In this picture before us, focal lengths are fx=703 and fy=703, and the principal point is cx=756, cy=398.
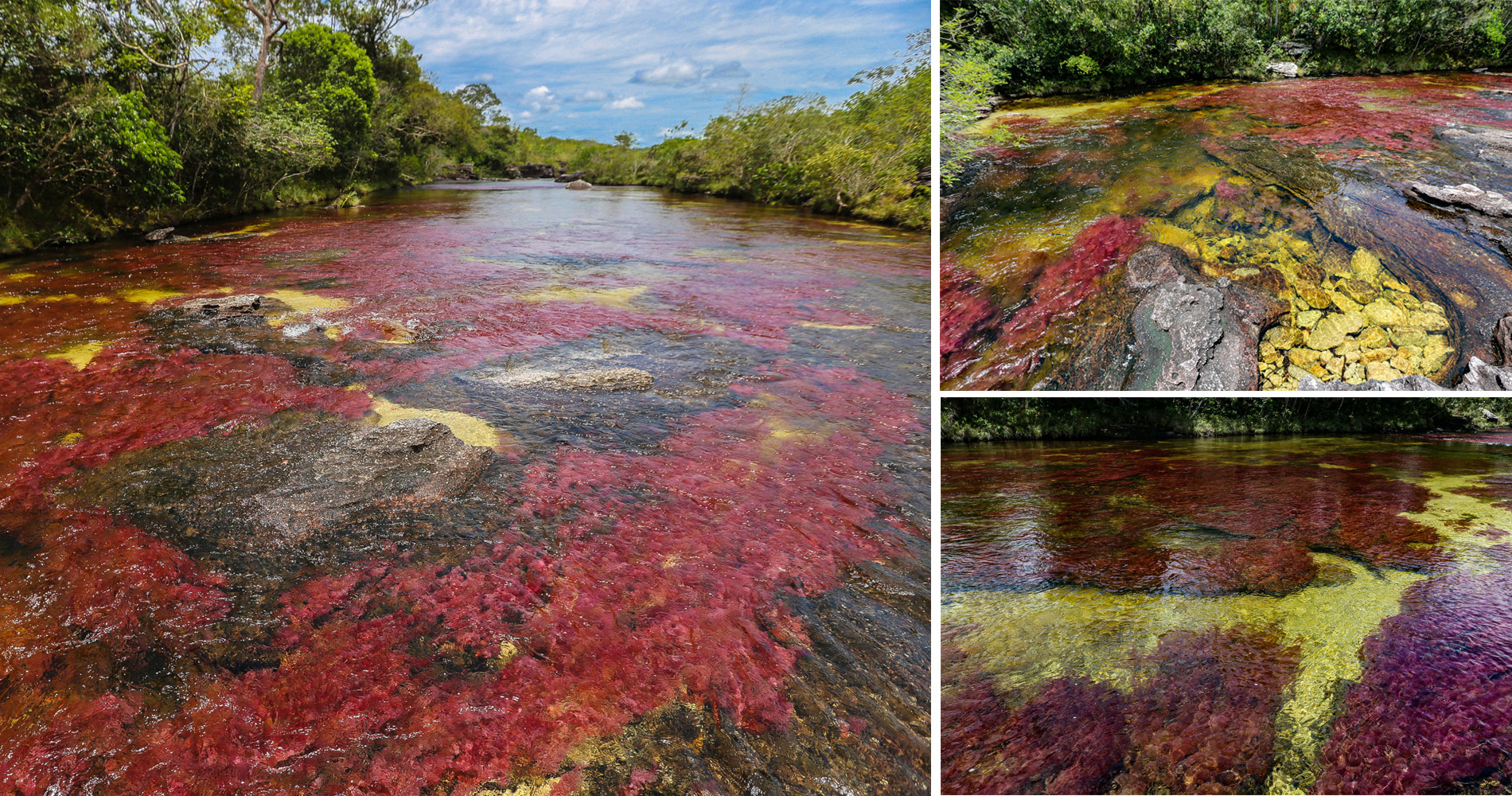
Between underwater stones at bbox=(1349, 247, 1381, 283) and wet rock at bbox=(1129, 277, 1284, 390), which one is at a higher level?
underwater stones at bbox=(1349, 247, 1381, 283)

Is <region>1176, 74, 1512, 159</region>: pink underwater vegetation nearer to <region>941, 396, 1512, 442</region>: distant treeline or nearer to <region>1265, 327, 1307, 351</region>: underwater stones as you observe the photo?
Answer: <region>941, 396, 1512, 442</region>: distant treeline

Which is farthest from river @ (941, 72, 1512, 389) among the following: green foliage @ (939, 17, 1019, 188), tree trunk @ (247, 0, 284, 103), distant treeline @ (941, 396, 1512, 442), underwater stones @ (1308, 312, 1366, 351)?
tree trunk @ (247, 0, 284, 103)

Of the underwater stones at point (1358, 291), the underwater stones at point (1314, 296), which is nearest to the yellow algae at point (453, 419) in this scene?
the underwater stones at point (1314, 296)

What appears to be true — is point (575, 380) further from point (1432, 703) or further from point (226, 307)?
point (1432, 703)

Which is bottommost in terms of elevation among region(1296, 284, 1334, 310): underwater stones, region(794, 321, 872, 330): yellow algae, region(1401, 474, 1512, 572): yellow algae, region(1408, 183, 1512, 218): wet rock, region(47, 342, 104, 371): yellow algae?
region(1401, 474, 1512, 572): yellow algae

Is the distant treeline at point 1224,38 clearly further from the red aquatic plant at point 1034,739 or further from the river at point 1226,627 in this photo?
the red aquatic plant at point 1034,739

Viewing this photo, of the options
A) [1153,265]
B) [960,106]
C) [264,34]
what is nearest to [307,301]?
[960,106]
